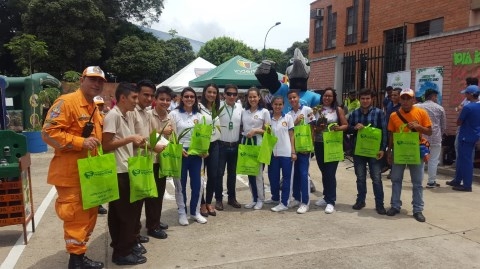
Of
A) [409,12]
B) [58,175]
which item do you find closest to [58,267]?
[58,175]

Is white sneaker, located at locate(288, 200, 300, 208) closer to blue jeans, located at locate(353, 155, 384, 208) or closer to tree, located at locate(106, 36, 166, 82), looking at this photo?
blue jeans, located at locate(353, 155, 384, 208)

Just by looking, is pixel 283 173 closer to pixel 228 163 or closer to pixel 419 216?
pixel 228 163

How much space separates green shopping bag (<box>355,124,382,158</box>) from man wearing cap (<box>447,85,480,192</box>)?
243 cm

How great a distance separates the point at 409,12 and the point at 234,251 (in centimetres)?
1641

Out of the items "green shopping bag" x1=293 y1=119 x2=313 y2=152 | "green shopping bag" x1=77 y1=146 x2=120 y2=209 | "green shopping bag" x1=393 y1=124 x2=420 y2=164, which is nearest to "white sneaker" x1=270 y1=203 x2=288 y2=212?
"green shopping bag" x1=293 y1=119 x2=313 y2=152

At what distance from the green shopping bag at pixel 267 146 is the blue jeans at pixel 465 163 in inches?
148

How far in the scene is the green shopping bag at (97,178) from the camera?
3.29 meters

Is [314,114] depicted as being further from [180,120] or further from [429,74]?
[429,74]

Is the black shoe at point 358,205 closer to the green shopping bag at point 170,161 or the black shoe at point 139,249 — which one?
the green shopping bag at point 170,161

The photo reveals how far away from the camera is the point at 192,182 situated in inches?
197

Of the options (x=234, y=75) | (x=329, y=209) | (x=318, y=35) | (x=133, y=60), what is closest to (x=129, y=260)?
(x=329, y=209)

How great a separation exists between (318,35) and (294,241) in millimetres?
23225

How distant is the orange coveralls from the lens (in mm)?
3320

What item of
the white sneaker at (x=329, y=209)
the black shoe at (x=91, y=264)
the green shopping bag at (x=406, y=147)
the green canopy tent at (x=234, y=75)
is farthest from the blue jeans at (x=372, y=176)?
the green canopy tent at (x=234, y=75)
